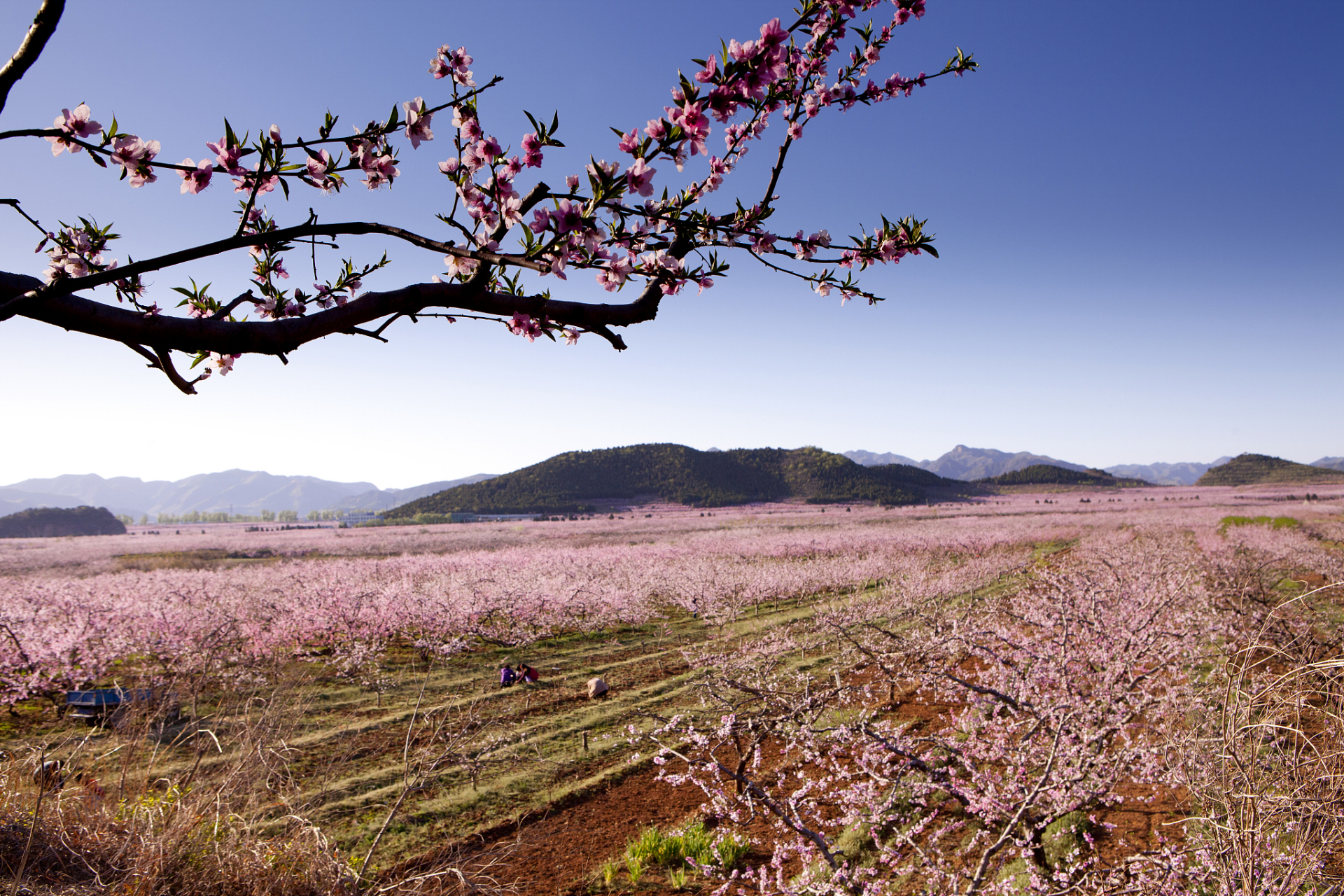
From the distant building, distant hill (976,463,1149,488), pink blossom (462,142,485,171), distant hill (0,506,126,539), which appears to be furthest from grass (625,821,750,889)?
distant hill (976,463,1149,488)

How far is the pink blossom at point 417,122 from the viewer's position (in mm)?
2902

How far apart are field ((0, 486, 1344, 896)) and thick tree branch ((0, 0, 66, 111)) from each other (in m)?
3.12

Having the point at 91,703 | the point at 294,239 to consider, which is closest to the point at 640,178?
the point at 294,239

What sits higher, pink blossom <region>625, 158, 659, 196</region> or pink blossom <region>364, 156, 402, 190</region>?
pink blossom <region>364, 156, 402, 190</region>

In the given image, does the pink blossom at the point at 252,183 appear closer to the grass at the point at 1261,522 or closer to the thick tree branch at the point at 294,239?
the thick tree branch at the point at 294,239

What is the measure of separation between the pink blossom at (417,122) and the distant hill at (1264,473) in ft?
377

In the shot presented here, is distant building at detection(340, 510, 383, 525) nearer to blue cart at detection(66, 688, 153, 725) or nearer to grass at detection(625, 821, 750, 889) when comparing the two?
blue cart at detection(66, 688, 153, 725)

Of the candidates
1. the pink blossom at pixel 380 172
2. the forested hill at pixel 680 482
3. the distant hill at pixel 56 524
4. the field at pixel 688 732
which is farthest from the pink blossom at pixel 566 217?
the distant hill at pixel 56 524

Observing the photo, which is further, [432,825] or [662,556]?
[662,556]

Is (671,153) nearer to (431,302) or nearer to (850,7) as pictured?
(431,302)

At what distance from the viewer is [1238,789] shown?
13.6ft

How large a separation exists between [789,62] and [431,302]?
2854mm

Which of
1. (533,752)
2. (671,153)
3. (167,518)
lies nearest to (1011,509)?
(533,752)

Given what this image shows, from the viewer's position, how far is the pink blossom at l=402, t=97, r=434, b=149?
9.52ft
